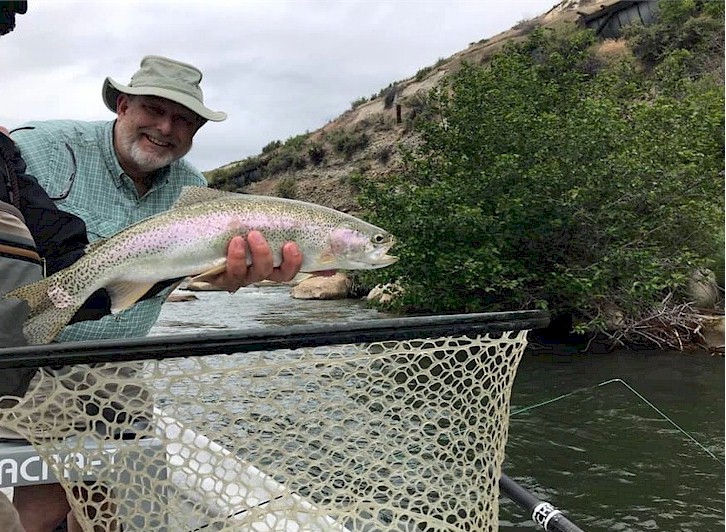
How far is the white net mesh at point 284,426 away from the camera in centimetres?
189

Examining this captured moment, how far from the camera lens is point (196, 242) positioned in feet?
8.25

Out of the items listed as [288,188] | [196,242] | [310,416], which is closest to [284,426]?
[310,416]

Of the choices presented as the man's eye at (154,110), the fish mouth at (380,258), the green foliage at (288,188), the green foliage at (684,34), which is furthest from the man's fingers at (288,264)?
the green foliage at (288,188)

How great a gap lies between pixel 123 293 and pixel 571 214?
1363cm

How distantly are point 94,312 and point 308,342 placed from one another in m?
1.28

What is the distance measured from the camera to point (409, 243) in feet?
50.2

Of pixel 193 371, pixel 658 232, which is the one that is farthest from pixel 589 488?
pixel 658 232

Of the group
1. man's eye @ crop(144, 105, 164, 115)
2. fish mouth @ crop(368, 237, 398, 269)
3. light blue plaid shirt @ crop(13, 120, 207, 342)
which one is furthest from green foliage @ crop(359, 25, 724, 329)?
man's eye @ crop(144, 105, 164, 115)

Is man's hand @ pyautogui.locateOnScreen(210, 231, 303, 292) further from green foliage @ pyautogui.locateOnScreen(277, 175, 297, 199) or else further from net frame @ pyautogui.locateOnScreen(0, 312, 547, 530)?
green foliage @ pyautogui.locateOnScreen(277, 175, 297, 199)

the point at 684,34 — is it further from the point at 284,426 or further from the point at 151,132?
the point at 284,426

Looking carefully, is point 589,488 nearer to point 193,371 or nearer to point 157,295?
point 157,295

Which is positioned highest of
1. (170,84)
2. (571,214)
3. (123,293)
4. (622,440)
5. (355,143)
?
(355,143)

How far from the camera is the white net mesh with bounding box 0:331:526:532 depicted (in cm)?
189

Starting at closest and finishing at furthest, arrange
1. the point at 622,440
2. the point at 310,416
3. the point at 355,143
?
1. the point at 310,416
2. the point at 622,440
3. the point at 355,143
